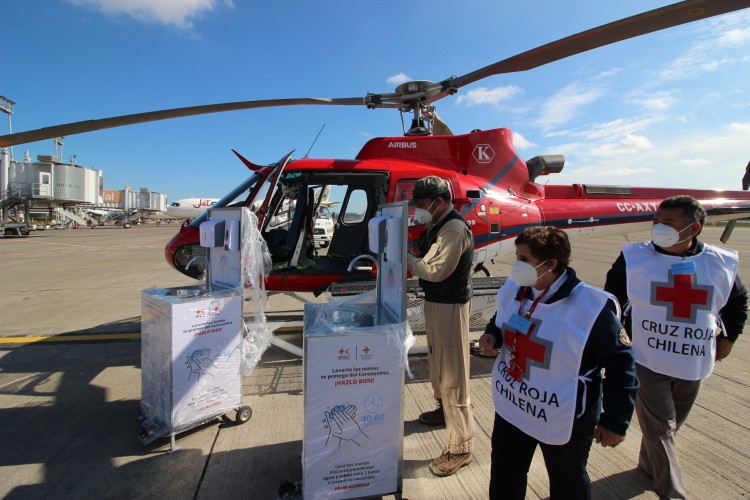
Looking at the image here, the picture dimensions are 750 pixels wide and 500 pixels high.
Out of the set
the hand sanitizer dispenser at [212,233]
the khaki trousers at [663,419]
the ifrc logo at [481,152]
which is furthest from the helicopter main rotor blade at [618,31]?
the hand sanitizer dispenser at [212,233]

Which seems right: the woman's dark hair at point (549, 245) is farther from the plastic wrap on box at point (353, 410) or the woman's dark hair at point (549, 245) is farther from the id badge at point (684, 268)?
the id badge at point (684, 268)

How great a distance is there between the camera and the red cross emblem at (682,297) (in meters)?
2.28

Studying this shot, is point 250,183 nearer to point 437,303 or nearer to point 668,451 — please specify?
point 437,303

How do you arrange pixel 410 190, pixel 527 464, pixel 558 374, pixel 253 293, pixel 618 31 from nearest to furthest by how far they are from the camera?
pixel 558 374 < pixel 527 464 < pixel 618 31 < pixel 253 293 < pixel 410 190

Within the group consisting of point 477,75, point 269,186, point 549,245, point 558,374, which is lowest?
point 558,374

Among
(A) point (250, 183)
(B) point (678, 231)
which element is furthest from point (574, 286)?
(A) point (250, 183)

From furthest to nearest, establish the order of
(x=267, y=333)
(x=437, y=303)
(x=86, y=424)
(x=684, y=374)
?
(x=267, y=333)
(x=86, y=424)
(x=437, y=303)
(x=684, y=374)

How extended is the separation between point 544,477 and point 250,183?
442cm

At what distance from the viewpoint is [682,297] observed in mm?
2318

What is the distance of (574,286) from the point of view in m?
1.75

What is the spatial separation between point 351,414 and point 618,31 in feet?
12.5

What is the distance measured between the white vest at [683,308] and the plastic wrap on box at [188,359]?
9.53 feet

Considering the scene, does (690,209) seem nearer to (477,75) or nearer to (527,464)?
(527,464)

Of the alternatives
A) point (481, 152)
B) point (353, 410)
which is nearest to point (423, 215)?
point (353, 410)
